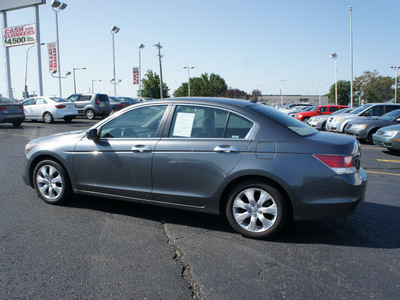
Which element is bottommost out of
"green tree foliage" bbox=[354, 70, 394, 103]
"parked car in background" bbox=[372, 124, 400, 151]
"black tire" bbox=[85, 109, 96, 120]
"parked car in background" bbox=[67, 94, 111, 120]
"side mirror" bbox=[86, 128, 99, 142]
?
"parked car in background" bbox=[372, 124, 400, 151]

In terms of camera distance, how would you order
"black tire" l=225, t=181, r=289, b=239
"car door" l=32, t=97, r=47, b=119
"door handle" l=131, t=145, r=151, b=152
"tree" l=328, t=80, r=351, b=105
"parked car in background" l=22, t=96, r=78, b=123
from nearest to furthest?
"black tire" l=225, t=181, r=289, b=239 < "door handle" l=131, t=145, r=151, b=152 < "parked car in background" l=22, t=96, r=78, b=123 < "car door" l=32, t=97, r=47, b=119 < "tree" l=328, t=80, r=351, b=105

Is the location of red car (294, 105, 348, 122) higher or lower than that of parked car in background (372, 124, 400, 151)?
higher

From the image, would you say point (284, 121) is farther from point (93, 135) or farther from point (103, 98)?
point (103, 98)

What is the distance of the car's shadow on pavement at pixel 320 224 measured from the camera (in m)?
3.99

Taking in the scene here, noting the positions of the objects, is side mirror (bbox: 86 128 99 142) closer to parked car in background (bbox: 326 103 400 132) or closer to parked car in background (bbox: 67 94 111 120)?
parked car in background (bbox: 326 103 400 132)

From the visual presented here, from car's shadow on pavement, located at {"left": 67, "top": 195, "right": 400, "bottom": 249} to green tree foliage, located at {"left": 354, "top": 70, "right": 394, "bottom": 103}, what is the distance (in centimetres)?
7453

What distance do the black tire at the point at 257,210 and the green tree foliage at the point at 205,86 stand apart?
87.0m

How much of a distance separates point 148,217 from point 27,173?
2.02m

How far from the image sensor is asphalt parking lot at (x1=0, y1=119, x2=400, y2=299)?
2.89 meters

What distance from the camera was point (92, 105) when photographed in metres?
23.4

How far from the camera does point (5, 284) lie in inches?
116

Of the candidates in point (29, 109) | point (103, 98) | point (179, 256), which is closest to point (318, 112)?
point (103, 98)

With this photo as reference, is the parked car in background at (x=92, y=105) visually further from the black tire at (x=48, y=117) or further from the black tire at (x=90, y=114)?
the black tire at (x=48, y=117)

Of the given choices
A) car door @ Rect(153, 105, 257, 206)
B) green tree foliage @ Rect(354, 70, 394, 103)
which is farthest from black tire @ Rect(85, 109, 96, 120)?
green tree foliage @ Rect(354, 70, 394, 103)
